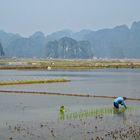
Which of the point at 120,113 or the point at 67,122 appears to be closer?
the point at 67,122

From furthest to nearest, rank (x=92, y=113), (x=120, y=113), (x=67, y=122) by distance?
(x=120, y=113)
(x=92, y=113)
(x=67, y=122)

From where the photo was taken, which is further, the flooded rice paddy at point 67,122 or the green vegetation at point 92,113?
the green vegetation at point 92,113

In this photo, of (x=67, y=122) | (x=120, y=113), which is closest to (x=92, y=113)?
(x=120, y=113)

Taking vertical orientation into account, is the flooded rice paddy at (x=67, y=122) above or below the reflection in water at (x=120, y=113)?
above

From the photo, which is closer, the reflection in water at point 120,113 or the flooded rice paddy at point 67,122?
the flooded rice paddy at point 67,122

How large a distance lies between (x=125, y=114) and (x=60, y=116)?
3.95m

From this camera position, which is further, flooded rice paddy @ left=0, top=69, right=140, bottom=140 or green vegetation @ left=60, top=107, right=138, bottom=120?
green vegetation @ left=60, top=107, right=138, bottom=120

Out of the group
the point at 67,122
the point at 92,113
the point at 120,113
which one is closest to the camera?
the point at 67,122

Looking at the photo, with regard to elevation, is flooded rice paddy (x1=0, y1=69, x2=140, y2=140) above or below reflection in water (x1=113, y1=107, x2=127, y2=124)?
above

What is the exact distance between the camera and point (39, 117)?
20.8m

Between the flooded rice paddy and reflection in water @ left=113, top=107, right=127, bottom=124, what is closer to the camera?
the flooded rice paddy

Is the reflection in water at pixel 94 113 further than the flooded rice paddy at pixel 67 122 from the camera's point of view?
Yes

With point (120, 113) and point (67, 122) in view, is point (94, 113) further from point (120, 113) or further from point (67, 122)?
point (67, 122)

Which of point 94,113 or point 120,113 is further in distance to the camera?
point 120,113
